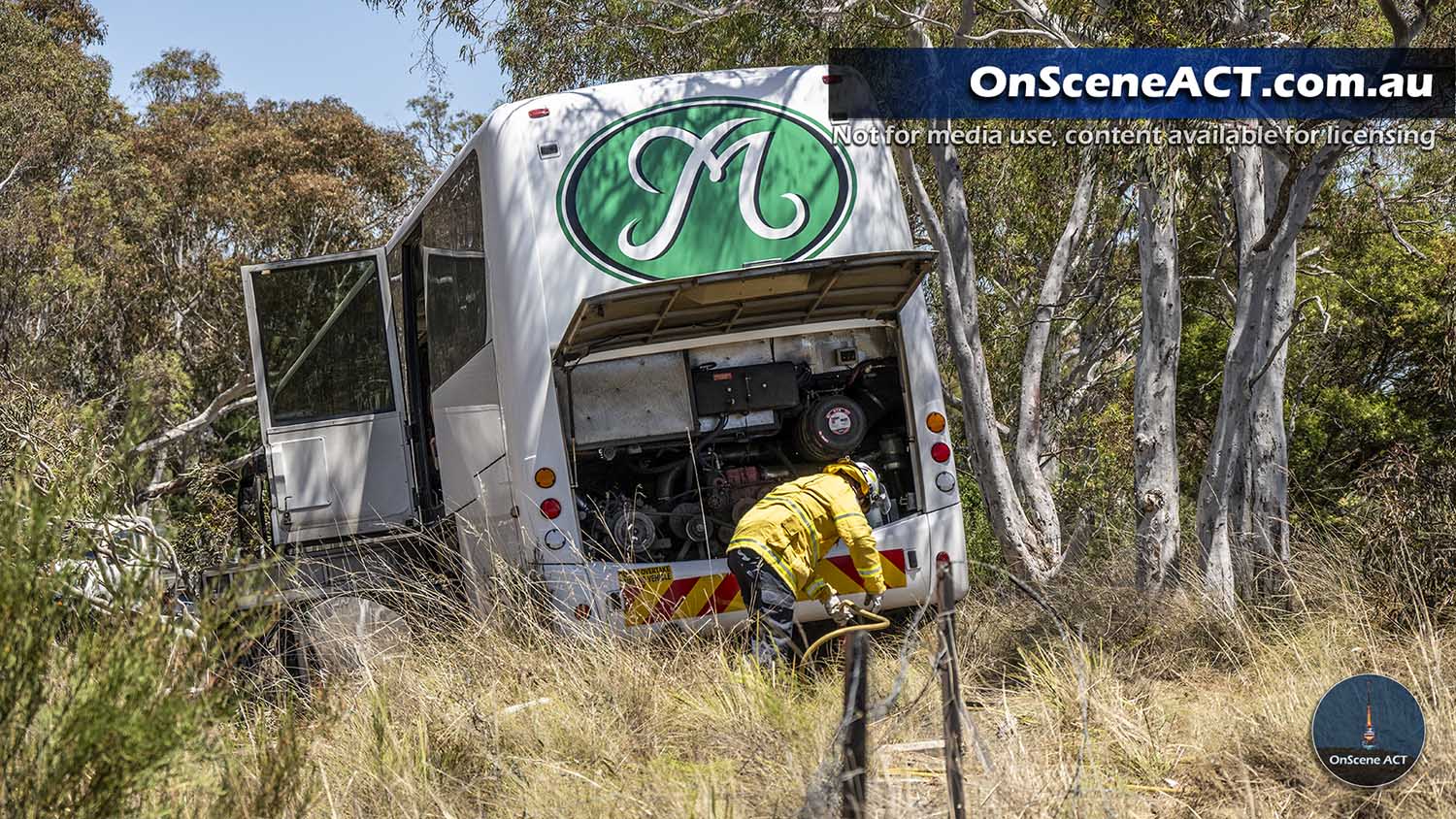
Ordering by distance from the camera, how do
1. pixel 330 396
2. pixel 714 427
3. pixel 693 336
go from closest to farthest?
pixel 693 336
pixel 714 427
pixel 330 396

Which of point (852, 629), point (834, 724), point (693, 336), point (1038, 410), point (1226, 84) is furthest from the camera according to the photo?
point (1038, 410)

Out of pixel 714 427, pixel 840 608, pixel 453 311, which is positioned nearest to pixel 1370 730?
pixel 840 608

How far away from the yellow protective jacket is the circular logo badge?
8.74 ft

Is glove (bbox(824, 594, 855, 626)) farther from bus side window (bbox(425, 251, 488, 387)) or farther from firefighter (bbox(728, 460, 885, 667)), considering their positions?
bus side window (bbox(425, 251, 488, 387))

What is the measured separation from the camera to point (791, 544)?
21.8ft

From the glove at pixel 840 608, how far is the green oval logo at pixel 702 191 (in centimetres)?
172

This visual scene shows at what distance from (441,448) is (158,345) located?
49.1 ft

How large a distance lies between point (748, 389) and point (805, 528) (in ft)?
3.39

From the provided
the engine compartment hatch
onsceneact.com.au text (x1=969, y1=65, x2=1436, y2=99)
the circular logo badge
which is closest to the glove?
the engine compartment hatch

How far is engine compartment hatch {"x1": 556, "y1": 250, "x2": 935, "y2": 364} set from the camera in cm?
648

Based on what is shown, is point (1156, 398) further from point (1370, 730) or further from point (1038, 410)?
point (1370, 730)

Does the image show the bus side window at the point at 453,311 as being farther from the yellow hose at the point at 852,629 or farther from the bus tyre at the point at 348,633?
the yellow hose at the point at 852,629

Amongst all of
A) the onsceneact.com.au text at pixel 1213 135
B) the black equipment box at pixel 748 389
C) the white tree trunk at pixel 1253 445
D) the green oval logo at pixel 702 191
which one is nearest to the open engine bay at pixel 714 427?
the black equipment box at pixel 748 389

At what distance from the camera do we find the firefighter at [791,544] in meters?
6.52
